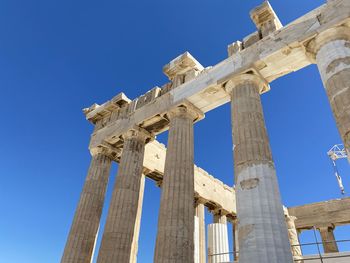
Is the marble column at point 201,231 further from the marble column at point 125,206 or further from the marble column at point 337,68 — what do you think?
the marble column at point 337,68

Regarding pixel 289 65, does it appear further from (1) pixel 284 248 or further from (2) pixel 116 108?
(2) pixel 116 108

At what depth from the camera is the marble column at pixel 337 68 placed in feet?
36.7

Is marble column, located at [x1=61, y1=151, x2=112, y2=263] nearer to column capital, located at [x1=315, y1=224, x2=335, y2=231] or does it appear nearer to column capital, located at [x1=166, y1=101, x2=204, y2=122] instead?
column capital, located at [x1=166, y1=101, x2=204, y2=122]

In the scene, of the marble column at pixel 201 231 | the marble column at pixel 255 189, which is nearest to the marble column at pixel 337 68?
the marble column at pixel 255 189

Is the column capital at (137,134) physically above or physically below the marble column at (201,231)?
above

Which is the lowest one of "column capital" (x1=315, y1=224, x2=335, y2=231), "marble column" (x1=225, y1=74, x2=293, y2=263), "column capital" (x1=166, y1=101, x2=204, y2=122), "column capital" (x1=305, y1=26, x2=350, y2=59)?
"marble column" (x1=225, y1=74, x2=293, y2=263)

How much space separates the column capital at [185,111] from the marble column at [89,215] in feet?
23.0

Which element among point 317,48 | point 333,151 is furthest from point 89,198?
point 333,151

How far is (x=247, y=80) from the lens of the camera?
53.1 feet

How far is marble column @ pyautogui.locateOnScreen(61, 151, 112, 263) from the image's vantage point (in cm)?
1838

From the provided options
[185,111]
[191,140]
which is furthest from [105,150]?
[191,140]

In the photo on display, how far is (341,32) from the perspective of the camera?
13570mm

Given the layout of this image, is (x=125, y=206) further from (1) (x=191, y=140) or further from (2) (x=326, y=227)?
(2) (x=326, y=227)

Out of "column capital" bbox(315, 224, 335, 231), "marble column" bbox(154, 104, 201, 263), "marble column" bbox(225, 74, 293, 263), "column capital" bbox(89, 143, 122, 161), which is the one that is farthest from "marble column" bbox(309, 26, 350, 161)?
"column capital" bbox(315, 224, 335, 231)
